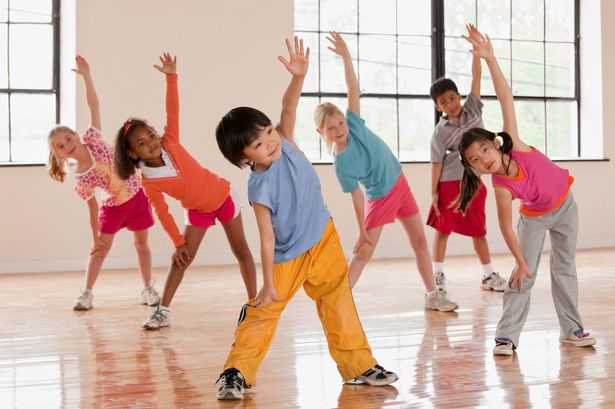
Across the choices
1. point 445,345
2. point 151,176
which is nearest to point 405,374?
point 445,345

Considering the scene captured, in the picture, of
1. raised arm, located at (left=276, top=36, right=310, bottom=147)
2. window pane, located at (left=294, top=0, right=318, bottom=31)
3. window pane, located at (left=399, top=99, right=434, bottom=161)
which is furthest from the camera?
window pane, located at (left=399, top=99, right=434, bottom=161)

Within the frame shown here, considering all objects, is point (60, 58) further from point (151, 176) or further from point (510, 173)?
point (510, 173)

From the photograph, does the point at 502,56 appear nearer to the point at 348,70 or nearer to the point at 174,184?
the point at 348,70

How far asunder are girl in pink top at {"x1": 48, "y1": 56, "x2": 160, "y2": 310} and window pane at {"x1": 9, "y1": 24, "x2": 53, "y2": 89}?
2357mm

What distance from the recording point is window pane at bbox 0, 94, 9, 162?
271 inches

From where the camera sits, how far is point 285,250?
2811 millimetres

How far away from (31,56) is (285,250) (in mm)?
4763

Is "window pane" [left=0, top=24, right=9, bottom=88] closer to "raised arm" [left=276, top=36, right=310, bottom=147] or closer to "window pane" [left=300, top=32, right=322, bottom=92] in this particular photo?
"window pane" [left=300, top=32, right=322, bottom=92]

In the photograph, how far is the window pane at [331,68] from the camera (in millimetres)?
7584

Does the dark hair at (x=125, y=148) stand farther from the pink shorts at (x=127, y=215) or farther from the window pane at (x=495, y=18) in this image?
the window pane at (x=495, y=18)

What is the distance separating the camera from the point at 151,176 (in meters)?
3.78

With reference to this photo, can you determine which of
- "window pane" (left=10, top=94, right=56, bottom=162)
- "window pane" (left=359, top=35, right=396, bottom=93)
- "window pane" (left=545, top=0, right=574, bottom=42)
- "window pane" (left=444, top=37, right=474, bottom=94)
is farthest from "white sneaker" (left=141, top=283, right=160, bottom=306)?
"window pane" (left=545, top=0, right=574, bottom=42)

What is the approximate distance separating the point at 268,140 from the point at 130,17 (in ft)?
14.2

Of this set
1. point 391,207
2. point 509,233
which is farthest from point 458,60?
point 509,233
